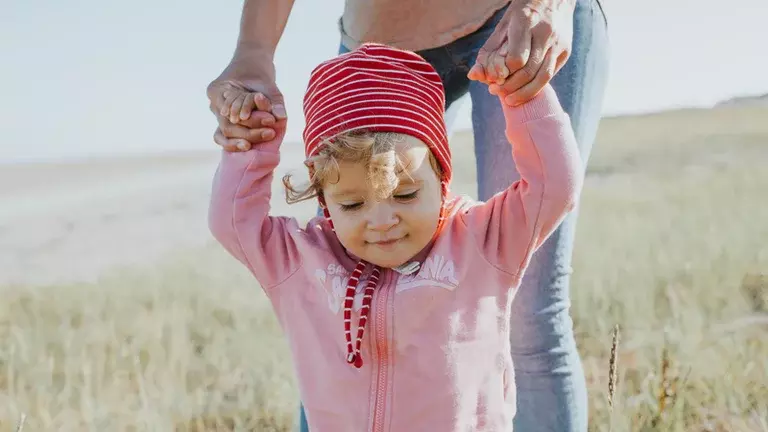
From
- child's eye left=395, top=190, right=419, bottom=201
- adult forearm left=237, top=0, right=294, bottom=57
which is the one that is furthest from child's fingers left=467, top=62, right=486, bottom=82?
adult forearm left=237, top=0, right=294, bottom=57

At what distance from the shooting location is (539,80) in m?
1.29

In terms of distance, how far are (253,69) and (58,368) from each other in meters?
2.33

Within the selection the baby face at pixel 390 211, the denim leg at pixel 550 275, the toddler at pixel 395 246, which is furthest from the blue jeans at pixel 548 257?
the baby face at pixel 390 211

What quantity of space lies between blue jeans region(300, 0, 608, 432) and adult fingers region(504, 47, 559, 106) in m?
0.32

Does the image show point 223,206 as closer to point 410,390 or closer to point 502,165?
point 410,390

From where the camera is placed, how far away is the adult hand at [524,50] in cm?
124

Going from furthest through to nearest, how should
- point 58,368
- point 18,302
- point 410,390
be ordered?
point 18,302 → point 58,368 → point 410,390

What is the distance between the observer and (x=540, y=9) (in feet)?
4.18

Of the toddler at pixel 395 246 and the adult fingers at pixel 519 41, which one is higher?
the adult fingers at pixel 519 41

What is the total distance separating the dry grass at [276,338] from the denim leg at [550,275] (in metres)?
0.36

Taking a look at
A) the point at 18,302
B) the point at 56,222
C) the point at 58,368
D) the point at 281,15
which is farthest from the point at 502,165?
the point at 56,222

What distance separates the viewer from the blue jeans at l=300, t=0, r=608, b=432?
1.65 metres

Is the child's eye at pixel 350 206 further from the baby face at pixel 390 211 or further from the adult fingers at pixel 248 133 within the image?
the adult fingers at pixel 248 133

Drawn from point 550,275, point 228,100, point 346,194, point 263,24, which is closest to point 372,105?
point 346,194
